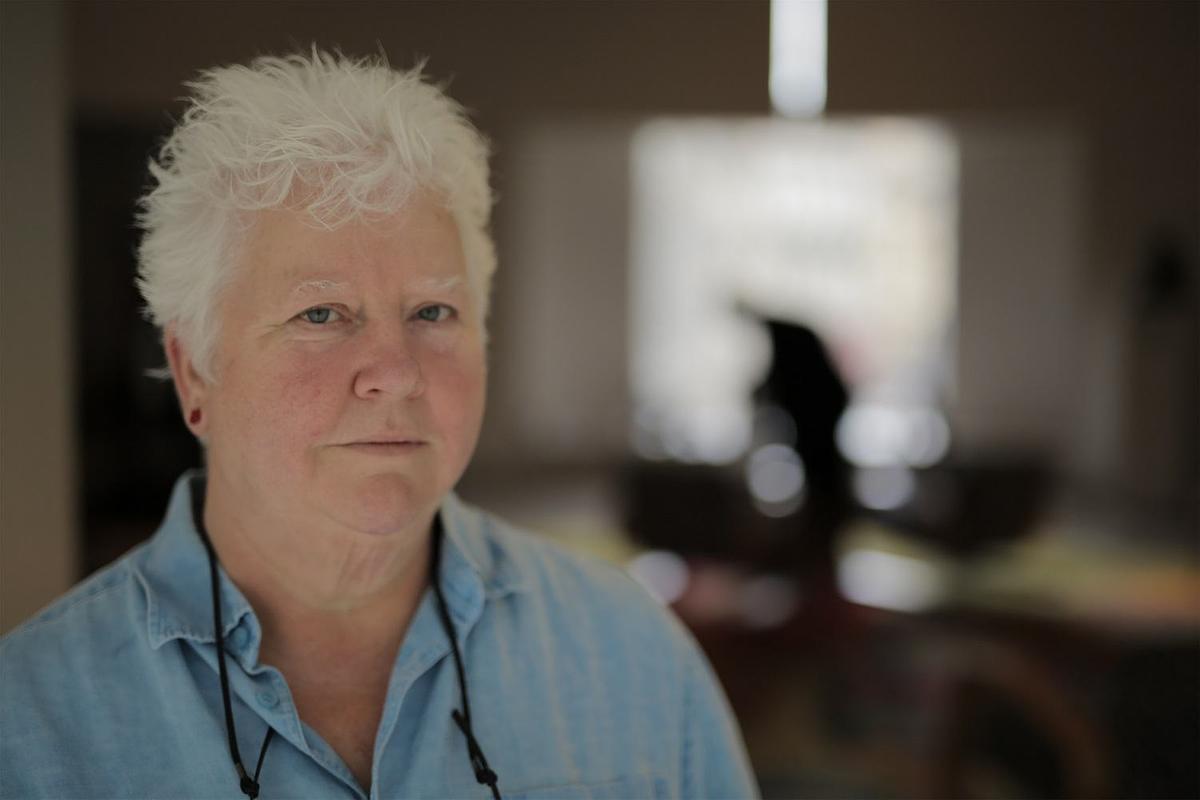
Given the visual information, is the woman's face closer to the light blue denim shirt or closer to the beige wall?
the light blue denim shirt

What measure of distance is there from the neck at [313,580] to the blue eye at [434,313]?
0.19m

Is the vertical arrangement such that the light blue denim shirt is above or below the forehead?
below

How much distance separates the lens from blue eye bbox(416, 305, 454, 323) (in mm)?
1079

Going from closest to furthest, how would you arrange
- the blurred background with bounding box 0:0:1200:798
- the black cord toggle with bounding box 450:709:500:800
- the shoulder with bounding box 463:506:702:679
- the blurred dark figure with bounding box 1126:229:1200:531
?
1. the black cord toggle with bounding box 450:709:500:800
2. the shoulder with bounding box 463:506:702:679
3. the blurred background with bounding box 0:0:1200:798
4. the blurred dark figure with bounding box 1126:229:1200:531

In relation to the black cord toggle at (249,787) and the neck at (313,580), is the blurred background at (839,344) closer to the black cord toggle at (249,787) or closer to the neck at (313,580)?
the neck at (313,580)

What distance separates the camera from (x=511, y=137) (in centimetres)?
628

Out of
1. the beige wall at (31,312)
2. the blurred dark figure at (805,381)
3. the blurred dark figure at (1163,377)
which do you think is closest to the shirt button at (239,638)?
the beige wall at (31,312)

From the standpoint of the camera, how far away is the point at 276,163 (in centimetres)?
103

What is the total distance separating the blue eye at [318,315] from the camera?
40.7 inches

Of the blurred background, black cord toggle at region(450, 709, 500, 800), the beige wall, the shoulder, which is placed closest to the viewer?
black cord toggle at region(450, 709, 500, 800)

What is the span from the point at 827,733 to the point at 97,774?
2881 millimetres

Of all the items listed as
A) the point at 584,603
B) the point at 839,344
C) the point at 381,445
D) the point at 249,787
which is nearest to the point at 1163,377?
the point at 839,344

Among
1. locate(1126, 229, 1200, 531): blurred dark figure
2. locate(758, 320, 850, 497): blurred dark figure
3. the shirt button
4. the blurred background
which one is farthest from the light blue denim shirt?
locate(1126, 229, 1200, 531): blurred dark figure

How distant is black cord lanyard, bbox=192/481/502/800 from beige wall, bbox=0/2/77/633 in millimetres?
598
